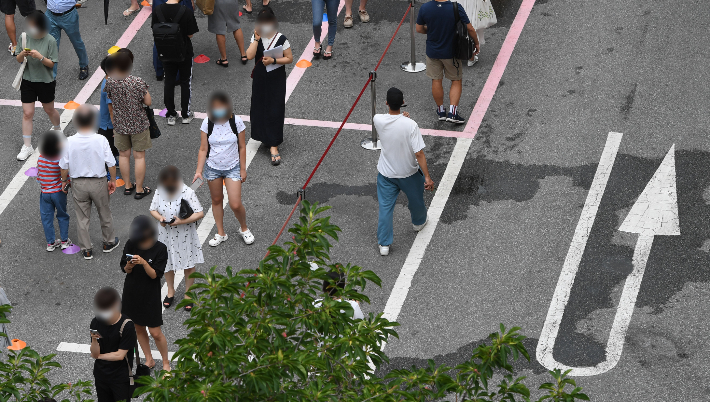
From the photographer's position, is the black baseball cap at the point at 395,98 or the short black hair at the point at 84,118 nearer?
the black baseball cap at the point at 395,98

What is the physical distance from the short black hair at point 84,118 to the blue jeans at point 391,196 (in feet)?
9.62

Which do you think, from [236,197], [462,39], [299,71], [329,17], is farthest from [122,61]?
[462,39]

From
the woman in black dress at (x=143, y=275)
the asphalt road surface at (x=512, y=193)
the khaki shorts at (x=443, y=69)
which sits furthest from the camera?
the khaki shorts at (x=443, y=69)

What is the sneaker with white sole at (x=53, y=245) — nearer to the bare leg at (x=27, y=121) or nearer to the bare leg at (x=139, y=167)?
the bare leg at (x=139, y=167)

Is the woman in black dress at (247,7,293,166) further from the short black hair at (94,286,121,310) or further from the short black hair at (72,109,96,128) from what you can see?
the short black hair at (94,286,121,310)

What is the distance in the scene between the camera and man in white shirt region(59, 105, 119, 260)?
894 cm

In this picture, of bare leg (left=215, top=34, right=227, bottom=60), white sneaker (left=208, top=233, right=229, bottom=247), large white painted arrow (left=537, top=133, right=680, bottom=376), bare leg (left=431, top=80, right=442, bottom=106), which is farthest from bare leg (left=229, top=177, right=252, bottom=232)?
bare leg (left=215, top=34, right=227, bottom=60)

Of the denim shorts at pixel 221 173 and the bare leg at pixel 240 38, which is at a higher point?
the denim shorts at pixel 221 173

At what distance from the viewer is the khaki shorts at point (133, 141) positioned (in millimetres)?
9945

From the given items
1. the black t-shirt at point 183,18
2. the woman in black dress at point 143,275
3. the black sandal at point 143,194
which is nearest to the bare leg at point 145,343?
the woman in black dress at point 143,275

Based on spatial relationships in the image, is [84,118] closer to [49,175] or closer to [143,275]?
[49,175]

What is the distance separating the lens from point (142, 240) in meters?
7.38

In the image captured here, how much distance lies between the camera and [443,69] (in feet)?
35.9

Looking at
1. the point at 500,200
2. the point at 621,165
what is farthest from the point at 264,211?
the point at 621,165
